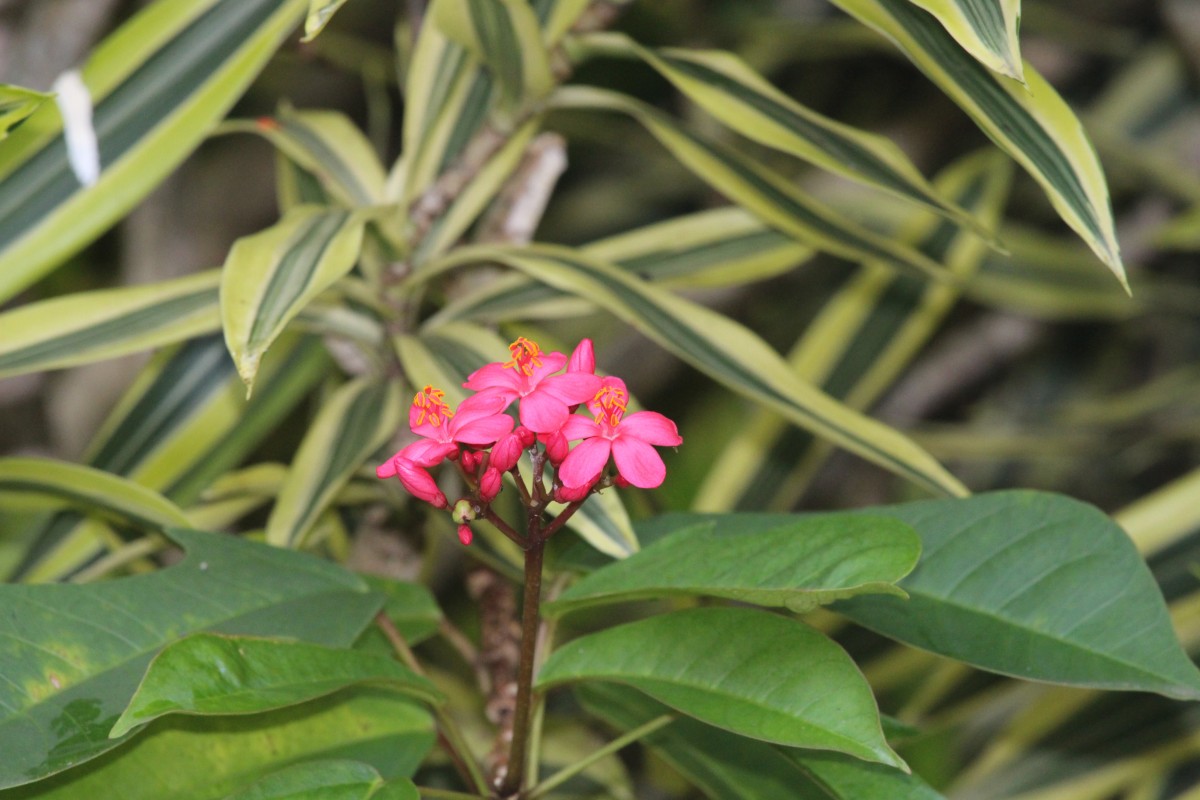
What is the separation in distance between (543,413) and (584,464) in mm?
28

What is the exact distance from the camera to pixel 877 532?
20.1 inches

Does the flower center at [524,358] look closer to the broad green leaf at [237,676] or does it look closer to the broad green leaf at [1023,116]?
the broad green leaf at [237,676]

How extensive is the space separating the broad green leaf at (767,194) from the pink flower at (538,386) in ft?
1.14

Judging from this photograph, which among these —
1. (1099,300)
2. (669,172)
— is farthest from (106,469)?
(1099,300)

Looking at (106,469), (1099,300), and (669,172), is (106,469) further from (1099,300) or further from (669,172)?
(1099,300)

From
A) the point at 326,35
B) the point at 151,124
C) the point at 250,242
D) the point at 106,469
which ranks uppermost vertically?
the point at 326,35

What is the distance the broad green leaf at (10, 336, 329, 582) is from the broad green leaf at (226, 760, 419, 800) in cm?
44

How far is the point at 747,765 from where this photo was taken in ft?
2.16

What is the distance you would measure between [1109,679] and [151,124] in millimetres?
660

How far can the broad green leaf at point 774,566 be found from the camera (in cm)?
49

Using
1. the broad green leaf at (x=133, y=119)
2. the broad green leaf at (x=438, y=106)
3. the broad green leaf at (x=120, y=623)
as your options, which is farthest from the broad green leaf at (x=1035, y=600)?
the broad green leaf at (x=133, y=119)

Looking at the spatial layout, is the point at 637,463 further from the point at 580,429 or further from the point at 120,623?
the point at 120,623

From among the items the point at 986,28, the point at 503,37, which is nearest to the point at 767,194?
the point at 503,37

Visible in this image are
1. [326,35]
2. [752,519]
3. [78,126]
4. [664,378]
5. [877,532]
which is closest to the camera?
[877,532]
